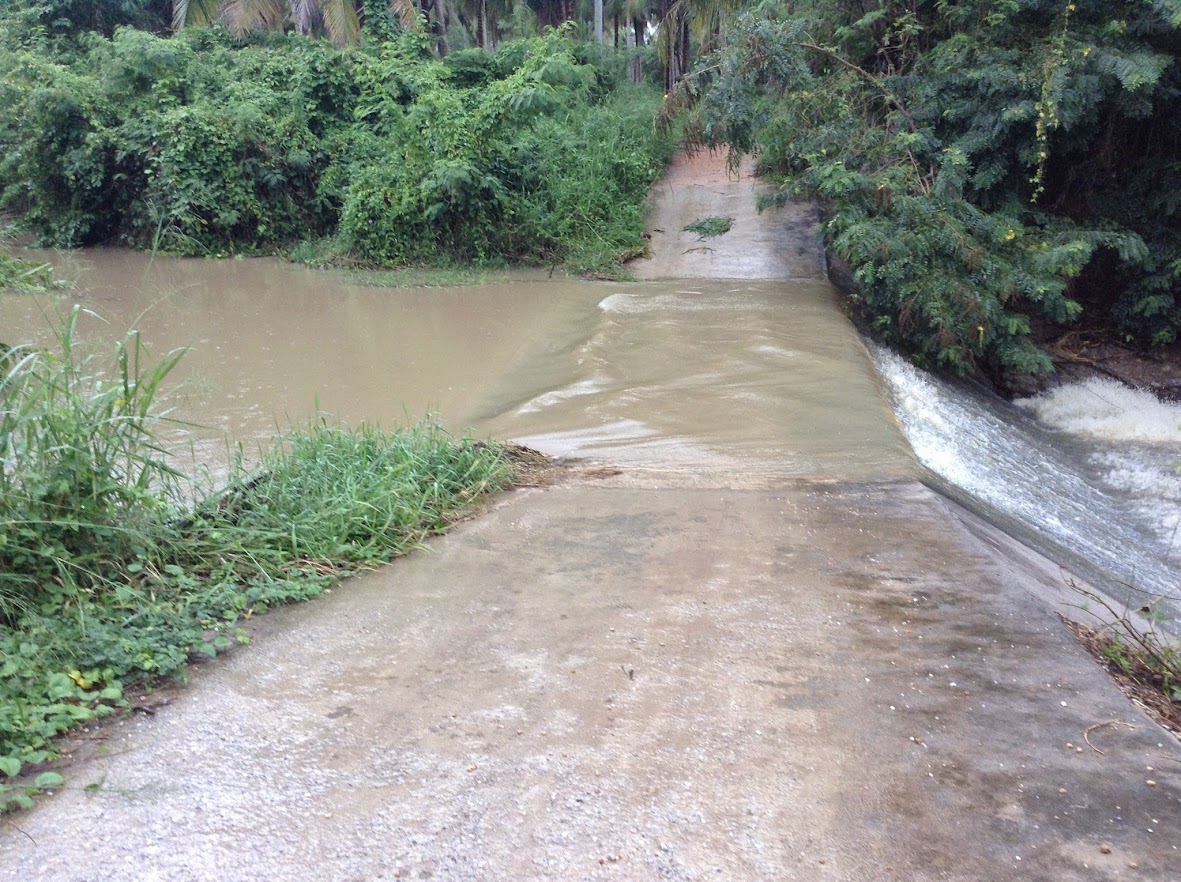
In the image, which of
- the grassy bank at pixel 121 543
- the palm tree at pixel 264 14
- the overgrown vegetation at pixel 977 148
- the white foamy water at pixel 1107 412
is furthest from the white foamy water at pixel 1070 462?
the palm tree at pixel 264 14

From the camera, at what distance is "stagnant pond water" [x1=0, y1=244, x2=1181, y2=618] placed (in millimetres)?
7305

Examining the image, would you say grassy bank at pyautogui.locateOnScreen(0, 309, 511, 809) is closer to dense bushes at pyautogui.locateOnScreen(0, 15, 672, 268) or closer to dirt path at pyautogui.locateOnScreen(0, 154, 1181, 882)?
dirt path at pyautogui.locateOnScreen(0, 154, 1181, 882)

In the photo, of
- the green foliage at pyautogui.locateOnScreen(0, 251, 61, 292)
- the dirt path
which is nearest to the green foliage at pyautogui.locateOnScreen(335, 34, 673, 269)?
the green foliage at pyautogui.locateOnScreen(0, 251, 61, 292)

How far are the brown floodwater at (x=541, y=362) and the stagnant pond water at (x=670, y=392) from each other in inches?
1.3

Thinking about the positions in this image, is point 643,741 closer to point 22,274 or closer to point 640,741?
point 640,741

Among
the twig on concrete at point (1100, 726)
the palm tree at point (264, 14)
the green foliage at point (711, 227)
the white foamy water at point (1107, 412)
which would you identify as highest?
the palm tree at point (264, 14)

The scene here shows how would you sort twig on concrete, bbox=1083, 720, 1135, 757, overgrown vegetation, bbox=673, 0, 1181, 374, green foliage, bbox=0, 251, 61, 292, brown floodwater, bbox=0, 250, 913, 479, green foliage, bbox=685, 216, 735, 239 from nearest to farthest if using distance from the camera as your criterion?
twig on concrete, bbox=1083, 720, 1135, 757 → green foliage, bbox=0, 251, 61, 292 → brown floodwater, bbox=0, 250, 913, 479 → overgrown vegetation, bbox=673, 0, 1181, 374 → green foliage, bbox=685, 216, 735, 239

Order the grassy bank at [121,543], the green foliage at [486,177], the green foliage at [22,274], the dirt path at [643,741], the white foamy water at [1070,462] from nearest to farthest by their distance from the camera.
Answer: the dirt path at [643,741], the grassy bank at [121,543], the green foliage at [22,274], the white foamy water at [1070,462], the green foliage at [486,177]

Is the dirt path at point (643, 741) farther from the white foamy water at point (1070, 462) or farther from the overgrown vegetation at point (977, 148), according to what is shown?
the overgrown vegetation at point (977, 148)

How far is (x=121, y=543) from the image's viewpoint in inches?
173

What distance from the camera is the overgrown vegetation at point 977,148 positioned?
1038 centimetres

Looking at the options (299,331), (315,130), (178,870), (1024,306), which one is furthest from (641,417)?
(315,130)

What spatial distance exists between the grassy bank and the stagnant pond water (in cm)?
123

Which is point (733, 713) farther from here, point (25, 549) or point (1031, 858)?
point (25, 549)
